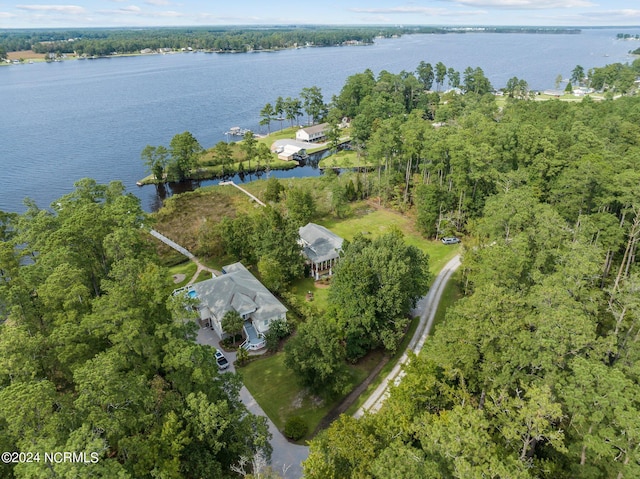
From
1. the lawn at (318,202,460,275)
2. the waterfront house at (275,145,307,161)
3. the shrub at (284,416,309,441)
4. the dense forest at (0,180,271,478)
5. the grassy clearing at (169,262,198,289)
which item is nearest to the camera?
the dense forest at (0,180,271,478)

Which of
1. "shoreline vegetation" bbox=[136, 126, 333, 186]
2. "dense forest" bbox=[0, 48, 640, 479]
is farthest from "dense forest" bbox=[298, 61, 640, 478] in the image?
"shoreline vegetation" bbox=[136, 126, 333, 186]

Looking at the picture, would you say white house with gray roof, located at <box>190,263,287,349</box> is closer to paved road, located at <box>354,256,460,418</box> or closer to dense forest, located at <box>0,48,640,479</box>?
dense forest, located at <box>0,48,640,479</box>

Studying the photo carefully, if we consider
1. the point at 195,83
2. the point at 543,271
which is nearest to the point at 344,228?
the point at 543,271

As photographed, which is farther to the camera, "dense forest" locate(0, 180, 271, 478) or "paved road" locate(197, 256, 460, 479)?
"paved road" locate(197, 256, 460, 479)

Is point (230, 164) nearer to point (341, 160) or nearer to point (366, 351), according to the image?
point (341, 160)

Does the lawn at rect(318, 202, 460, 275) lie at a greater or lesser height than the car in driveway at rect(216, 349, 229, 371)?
greater

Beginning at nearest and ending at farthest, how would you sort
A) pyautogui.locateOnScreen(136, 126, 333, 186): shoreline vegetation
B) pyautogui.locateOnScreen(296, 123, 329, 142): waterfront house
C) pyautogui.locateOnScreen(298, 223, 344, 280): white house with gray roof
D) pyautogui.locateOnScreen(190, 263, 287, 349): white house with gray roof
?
1. pyautogui.locateOnScreen(190, 263, 287, 349): white house with gray roof
2. pyautogui.locateOnScreen(298, 223, 344, 280): white house with gray roof
3. pyautogui.locateOnScreen(136, 126, 333, 186): shoreline vegetation
4. pyautogui.locateOnScreen(296, 123, 329, 142): waterfront house

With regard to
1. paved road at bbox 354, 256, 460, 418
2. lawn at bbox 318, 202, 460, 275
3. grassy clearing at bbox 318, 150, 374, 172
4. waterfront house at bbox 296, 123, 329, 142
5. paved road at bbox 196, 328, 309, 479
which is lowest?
paved road at bbox 196, 328, 309, 479

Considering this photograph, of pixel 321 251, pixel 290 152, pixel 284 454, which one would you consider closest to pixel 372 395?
pixel 284 454
